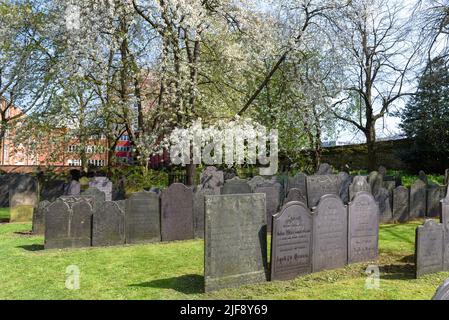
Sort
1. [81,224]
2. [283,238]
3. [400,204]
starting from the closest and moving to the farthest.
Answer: [283,238] < [81,224] < [400,204]

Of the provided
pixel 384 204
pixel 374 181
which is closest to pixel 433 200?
pixel 374 181

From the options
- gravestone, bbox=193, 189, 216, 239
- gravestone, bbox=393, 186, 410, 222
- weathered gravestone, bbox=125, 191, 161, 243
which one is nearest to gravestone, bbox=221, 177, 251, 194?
gravestone, bbox=193, 189, 216, 239

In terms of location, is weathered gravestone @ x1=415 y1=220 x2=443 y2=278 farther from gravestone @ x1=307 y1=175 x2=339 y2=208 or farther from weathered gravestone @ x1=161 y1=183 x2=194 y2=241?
gravestone @ x1=307 y1=175 x2=339 y2=208

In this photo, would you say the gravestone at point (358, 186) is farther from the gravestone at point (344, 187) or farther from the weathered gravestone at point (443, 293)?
the weathered gravestone at point (443, 293)

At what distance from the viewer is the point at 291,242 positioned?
5.77m

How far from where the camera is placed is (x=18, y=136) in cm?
1772

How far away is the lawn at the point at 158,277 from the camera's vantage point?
16.1 feet

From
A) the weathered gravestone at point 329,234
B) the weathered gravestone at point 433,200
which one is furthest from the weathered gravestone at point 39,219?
the weathered gravestone at point 433,200

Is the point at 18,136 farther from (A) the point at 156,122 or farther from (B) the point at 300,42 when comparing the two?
(B) the point at 300,42

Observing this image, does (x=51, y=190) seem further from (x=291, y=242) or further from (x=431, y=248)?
(x=431, y=248)

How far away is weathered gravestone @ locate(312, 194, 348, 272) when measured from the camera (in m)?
6.09

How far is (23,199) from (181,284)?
30.1 ft

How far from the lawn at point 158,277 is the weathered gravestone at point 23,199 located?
4161 mm

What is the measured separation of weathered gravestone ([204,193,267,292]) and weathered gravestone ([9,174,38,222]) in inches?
345
